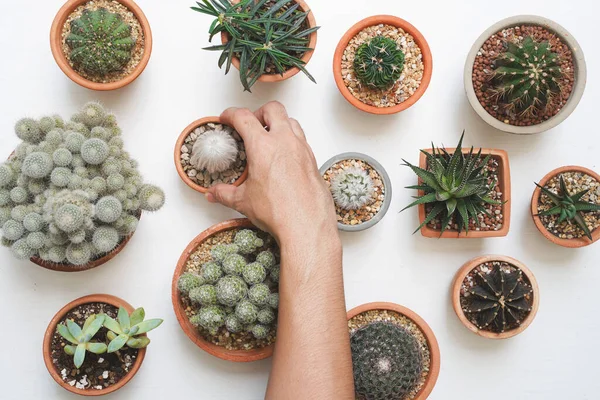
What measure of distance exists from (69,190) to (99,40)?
51cm

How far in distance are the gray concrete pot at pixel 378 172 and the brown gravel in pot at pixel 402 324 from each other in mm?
289

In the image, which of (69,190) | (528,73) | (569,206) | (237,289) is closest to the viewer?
(69,190)

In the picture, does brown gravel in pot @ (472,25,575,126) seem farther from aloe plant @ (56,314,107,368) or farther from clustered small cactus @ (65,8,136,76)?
aloe plant @ (56,314,107,368)

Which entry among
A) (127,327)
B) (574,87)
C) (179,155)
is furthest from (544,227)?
(127,327)

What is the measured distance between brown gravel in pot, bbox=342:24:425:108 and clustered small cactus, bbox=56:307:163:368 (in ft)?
3.10

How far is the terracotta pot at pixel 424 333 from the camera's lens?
1.75 metres

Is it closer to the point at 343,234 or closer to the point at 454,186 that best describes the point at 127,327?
the point at 343,234

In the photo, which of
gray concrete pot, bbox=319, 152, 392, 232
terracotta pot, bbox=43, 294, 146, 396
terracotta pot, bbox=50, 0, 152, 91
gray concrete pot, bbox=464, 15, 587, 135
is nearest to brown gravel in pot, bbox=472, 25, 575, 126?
gray concrete pot, bbox=464, 15, 587, 135

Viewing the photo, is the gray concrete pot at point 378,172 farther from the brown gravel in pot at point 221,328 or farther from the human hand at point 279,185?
the brown gravel in pot at point 221,328

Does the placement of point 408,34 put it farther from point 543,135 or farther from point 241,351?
point 241,351

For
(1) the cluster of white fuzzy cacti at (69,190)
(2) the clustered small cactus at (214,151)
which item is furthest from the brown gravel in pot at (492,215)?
(1) the cluster of white fuzzy cacti at (69,190)

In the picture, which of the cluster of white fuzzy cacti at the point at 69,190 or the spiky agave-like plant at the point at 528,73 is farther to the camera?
the spiky agave-like plant at the point at 528,73

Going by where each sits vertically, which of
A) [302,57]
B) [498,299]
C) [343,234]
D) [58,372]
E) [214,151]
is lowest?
[58,372]

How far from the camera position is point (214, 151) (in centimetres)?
162
